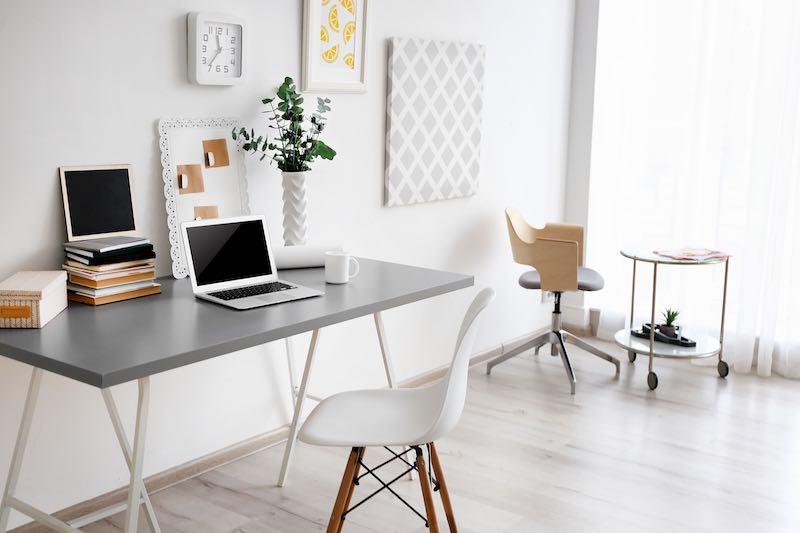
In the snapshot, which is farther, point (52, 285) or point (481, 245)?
point (481, 245)

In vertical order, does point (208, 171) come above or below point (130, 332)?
above

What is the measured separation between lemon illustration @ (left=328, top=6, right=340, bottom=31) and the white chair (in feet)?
4.76

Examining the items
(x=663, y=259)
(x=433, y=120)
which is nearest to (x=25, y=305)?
(x=433, y=120)

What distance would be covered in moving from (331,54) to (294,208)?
0.68 m

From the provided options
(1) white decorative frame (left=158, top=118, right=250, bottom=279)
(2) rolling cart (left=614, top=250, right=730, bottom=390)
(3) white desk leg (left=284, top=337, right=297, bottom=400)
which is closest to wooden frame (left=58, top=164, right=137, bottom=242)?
(1) white decorative frame (left=158, top=118, right=250, bottom=279)

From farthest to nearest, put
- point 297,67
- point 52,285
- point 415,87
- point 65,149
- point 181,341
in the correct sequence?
1. point 415,87
2. point 297,67
3. point 65,149
4. point 52,285
5. point 181,341

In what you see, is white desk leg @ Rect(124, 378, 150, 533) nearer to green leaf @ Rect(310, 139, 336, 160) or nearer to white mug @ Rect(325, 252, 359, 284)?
white mug @ Rect(325, 252, 359, 284)

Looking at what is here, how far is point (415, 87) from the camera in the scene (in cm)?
379

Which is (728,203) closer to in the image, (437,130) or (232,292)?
(437,130)

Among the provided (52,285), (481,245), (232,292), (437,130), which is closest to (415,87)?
(437,130)

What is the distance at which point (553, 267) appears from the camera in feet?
13.6

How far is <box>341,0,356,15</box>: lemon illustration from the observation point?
11.0 ft

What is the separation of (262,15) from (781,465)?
255 cm

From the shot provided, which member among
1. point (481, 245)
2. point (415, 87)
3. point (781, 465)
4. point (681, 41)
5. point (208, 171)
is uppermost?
point (681, 41)
